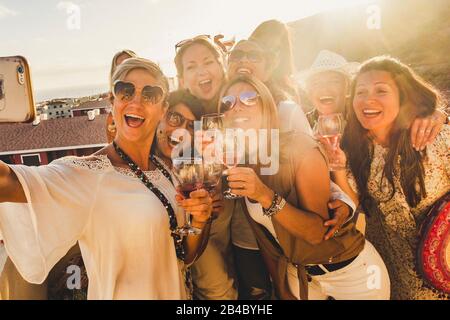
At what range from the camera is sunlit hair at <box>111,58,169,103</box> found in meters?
2.30

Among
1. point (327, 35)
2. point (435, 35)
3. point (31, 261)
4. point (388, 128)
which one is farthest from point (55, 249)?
point (327, 35)

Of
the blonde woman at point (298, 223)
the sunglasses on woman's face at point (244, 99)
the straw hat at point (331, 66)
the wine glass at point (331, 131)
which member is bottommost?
the blonde woman at point (298, 223)

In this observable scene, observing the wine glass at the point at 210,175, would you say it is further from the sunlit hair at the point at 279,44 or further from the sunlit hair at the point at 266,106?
the sunlit hair at the point at 279,44

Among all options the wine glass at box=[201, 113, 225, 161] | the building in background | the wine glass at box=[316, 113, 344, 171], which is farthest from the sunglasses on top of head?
the building in background

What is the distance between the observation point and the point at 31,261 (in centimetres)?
203

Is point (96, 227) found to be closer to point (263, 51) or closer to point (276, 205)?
point (276, 205)

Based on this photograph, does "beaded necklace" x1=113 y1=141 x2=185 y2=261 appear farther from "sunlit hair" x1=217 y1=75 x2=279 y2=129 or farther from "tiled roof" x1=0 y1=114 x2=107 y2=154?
"tiled roof" x1=0 y1=114 x2=107 y2=154

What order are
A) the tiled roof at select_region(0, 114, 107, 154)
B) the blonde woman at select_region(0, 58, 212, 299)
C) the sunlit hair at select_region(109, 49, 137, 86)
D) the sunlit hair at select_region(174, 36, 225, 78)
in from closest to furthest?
the blonde woman at select_region(0, 58, 212, 299)
the sunlit hair at select_region(174, 36, 225, 78)
the sunlit hair at select_region(109, 49, 137, 86)
the tiled roof at select_region(0, 114, 107, 154)

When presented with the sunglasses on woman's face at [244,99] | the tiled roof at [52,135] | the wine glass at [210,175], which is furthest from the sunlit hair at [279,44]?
the tiled roof at [52,135]

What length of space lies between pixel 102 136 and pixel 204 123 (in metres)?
24.0

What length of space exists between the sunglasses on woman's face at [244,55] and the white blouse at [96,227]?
195 centimetres

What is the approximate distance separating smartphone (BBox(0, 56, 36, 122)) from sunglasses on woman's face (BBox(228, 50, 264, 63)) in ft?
7.26

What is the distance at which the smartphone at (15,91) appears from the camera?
1.74m

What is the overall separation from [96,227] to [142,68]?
1167 millimetres
